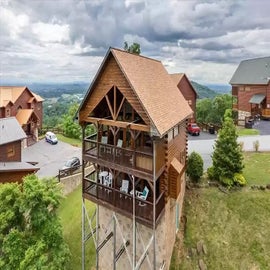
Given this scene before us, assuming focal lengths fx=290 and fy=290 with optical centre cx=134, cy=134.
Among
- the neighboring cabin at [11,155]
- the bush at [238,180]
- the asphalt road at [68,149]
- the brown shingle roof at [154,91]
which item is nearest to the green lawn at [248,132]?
the asphalt road at [68,149]

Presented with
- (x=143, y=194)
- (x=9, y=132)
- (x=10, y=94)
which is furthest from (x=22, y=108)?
(x=143, y=194)

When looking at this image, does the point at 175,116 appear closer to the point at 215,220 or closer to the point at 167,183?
the point at 167,183

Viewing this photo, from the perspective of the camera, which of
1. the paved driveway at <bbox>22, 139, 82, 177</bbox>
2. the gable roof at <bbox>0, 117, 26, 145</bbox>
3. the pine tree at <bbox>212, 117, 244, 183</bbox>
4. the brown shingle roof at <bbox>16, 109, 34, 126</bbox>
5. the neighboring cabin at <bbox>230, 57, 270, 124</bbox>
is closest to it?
the pine tree at <bbox>212, 117, 244, 183</bbox>

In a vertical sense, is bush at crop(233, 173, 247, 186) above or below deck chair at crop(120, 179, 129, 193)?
below

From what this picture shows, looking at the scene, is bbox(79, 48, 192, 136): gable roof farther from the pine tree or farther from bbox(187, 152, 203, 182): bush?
bbox(187, 152, 203, 182): bush

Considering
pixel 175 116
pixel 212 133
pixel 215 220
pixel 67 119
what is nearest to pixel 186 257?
pixel 215 220

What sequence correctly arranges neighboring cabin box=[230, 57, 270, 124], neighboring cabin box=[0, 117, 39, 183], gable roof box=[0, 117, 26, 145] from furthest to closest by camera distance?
neighboring cabin box=[230, 57, 270, 124], gable roof box=[0, 117, 26, 145], neighboring cabin box=[0, 117, 39, 183]

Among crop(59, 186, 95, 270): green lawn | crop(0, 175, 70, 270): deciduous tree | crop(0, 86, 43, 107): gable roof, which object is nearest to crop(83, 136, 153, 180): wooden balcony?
crop(0, 175, 70, 270): deciduous tree

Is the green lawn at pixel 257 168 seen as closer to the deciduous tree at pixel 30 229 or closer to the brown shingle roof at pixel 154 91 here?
the brown shingle roof at pixel 154 91
